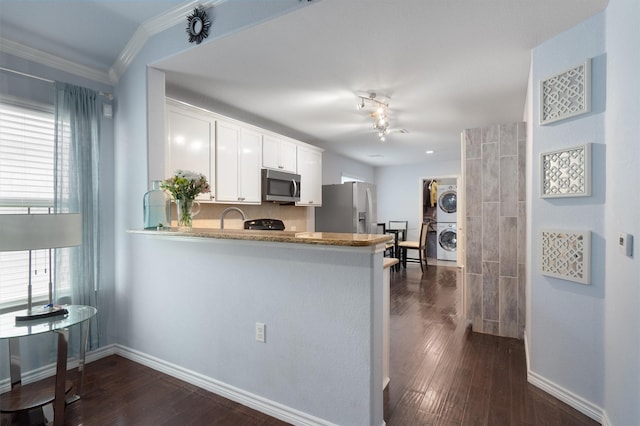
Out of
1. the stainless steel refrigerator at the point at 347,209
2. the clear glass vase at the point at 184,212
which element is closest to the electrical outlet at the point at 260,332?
the clear glass vase at the point at 184,212

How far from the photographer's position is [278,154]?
4184mm

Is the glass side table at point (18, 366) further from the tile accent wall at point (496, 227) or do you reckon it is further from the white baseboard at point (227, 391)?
the tile accent wall at point (496, 227)

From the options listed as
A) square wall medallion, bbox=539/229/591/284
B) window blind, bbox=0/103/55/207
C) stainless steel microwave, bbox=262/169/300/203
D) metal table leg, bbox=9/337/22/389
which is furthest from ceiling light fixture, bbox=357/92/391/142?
metal table leg, bbox=9/337/22/389

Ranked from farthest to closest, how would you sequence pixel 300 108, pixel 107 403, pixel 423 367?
pixel 300 108 → pixel 423 367 → pixel 107 403

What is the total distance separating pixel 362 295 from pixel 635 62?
1559 millimetres

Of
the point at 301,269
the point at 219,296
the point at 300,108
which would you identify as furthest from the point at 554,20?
the point at 219,296

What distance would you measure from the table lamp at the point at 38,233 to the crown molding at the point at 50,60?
1329mm

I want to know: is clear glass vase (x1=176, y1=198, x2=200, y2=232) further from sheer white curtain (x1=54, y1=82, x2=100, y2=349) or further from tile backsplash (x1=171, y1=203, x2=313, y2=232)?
sheer white curtain (x1=54, y1=82, x2=100, y2=349)

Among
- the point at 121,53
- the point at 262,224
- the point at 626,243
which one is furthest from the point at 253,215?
the point at 626,243

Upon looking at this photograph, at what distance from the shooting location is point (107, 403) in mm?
2076

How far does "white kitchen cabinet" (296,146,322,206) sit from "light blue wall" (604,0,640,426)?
3469mm

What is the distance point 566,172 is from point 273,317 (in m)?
2.06

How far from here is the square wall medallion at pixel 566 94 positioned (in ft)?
6.20

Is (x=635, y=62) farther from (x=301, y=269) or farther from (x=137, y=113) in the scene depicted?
(x=137, y=113)
